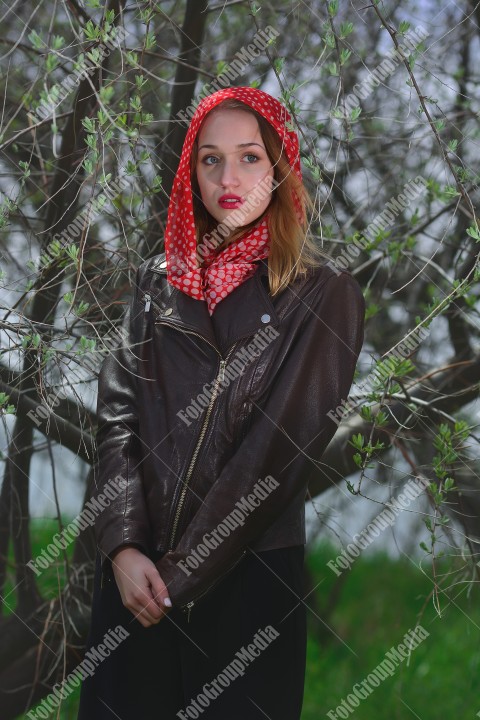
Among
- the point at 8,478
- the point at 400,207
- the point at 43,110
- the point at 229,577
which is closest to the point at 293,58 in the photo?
the point at 400,207

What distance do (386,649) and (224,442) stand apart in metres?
3.16

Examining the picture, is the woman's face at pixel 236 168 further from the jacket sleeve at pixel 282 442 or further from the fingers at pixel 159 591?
the fingers at pixel 159 591

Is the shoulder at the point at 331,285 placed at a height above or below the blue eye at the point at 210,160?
below

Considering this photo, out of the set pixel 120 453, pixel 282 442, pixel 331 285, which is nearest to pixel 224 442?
pixel 282 442

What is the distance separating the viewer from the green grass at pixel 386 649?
14.3 feet

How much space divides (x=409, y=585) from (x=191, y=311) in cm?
363

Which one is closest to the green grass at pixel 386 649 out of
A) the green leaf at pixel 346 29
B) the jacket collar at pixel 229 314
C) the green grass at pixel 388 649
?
the green grass at pixel 388 649

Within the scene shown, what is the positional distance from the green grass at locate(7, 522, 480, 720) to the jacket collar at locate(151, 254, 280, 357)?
172cm

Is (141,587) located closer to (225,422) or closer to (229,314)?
(225,422)

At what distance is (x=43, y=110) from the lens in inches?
113

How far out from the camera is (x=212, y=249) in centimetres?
239

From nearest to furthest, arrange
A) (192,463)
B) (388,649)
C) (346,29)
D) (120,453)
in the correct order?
(192,463), (120,453), (346,29), (388,649)

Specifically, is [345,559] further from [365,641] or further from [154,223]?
[365,641]

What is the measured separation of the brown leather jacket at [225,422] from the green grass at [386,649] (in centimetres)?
161
